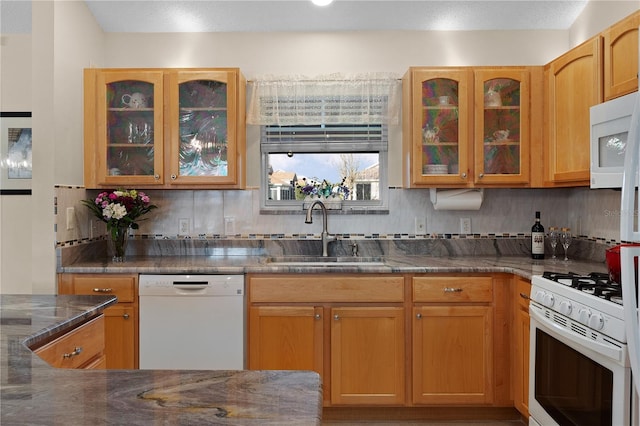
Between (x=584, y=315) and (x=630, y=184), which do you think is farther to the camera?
(x=584, y=315)

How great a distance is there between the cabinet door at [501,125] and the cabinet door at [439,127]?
0.07 m

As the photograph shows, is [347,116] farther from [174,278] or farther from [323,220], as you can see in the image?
[174,278]

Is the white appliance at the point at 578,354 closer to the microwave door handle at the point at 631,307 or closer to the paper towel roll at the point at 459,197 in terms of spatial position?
the microwave door handle at the point at 631,307

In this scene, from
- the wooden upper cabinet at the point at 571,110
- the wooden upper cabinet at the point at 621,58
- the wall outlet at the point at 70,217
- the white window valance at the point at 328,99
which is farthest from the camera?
the white window valance at the point at 328,99

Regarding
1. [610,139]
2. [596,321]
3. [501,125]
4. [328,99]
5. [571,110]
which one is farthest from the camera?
[328,99]

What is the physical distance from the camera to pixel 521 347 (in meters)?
2.94

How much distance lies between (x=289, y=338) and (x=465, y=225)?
147 cm

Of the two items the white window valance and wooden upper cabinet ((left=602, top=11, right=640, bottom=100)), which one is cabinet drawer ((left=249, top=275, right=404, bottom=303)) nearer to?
the white window valance

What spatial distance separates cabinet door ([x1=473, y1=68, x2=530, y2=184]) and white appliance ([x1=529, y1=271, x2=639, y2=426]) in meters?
0.97

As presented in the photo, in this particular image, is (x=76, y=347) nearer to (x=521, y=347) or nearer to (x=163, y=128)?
(x=163, y=128)

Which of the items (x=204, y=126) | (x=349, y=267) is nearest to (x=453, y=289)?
(x=349, y=267)

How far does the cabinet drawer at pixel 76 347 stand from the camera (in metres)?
1.74

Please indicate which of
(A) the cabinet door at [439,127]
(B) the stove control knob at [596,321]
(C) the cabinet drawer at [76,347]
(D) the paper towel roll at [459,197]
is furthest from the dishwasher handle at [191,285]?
(B) the stove control knob at [596,321]

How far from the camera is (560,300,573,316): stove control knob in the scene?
2.24m
